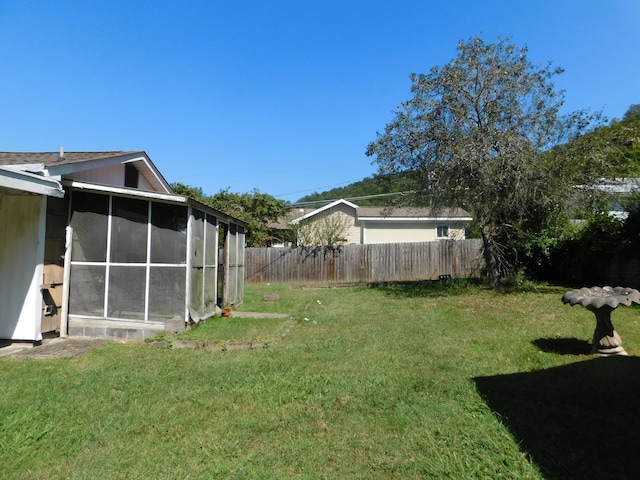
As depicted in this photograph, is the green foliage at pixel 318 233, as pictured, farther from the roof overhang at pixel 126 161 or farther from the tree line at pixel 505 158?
the roof overhang at pixel 126 161

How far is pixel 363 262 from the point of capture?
19.0m

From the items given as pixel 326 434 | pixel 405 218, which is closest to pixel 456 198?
pixel 326 434

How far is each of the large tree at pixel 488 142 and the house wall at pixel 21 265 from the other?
30.4 ft

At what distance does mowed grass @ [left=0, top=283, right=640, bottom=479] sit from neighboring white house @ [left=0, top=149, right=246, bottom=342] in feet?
3.62

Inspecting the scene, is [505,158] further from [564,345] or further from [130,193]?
[130,193]

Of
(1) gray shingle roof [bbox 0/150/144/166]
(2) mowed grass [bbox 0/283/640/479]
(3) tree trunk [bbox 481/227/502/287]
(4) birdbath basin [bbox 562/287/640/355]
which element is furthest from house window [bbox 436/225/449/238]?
(4) birdbath basin [bbox 562/287/640/355]

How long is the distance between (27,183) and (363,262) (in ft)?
48.6

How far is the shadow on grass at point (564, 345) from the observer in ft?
18.1

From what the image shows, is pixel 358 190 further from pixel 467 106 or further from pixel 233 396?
pixel 233 396

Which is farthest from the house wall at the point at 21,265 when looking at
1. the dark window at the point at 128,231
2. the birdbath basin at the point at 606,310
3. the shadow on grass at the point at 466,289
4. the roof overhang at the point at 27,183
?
the shadow on grass at the point at 466,289

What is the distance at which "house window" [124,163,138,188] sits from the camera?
31.4ft

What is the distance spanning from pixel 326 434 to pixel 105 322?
17.0ft

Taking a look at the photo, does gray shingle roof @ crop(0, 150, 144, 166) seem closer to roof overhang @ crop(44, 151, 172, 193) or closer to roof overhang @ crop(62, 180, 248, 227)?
roof overhang @ crop(44, 151, 172, 193)

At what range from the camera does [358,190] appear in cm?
4316
